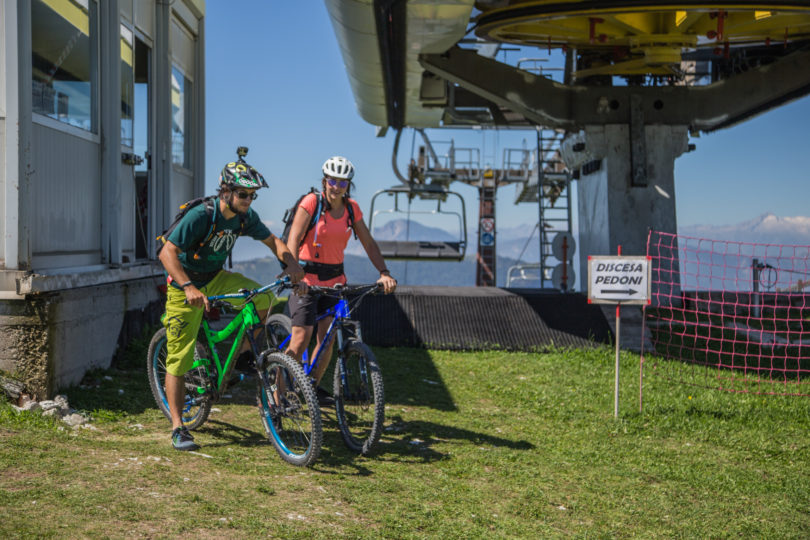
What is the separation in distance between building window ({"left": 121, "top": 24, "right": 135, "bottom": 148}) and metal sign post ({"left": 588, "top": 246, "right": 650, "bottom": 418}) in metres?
5.77

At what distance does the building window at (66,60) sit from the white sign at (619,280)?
5307 mm

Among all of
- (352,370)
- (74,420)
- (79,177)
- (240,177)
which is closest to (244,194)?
(240,177)

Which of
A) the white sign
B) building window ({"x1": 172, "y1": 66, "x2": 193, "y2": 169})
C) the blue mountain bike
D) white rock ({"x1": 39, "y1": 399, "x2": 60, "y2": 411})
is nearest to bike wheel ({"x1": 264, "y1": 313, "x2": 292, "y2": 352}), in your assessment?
the blue mountain bike

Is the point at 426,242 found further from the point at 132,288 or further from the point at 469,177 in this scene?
the point at 469,177

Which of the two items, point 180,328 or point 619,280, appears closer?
point 180,328

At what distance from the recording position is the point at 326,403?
636cm

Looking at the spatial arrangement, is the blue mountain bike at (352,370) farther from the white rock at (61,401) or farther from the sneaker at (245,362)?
the white rock at (61,401)

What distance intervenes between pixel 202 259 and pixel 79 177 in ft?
8.84

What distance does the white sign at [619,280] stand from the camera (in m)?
7.99

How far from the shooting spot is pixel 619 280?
26.4 ft

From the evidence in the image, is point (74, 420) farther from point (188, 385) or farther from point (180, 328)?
point (180, 328)

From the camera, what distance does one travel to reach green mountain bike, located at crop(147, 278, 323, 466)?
5559 mm

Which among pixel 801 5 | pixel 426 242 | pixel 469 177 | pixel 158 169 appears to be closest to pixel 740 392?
pixel 801 5

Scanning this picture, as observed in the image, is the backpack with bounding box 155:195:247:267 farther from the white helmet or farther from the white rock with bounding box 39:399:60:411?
the white rock with bounding box 39:399:60:411
